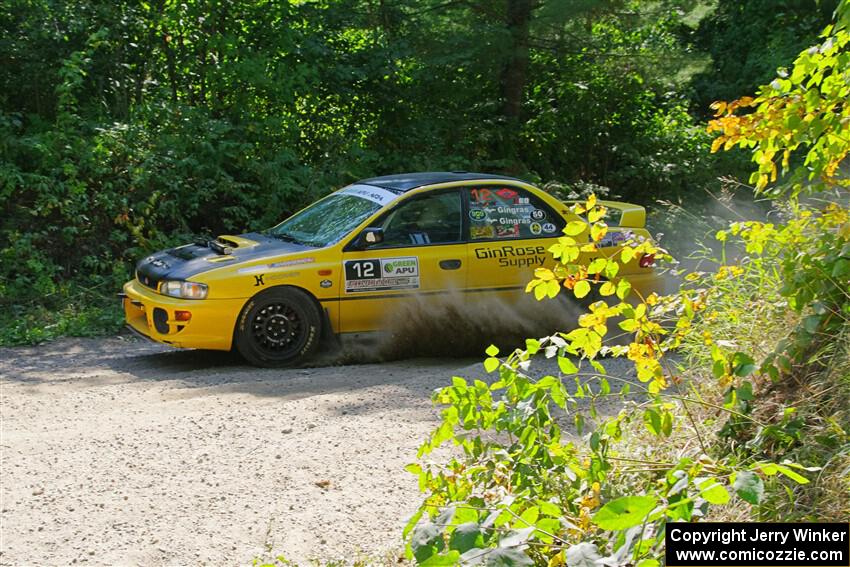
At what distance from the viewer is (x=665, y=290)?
10.8 meters

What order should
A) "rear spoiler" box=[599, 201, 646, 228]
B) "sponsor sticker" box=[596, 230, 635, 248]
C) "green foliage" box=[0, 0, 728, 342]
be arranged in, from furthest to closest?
"green foliage" box=[0, 0, 728, 342] < "rear spoiler" box=[599, 201, 646, 228] < "sponsor sticker" box=[596, 230, 635, 248]

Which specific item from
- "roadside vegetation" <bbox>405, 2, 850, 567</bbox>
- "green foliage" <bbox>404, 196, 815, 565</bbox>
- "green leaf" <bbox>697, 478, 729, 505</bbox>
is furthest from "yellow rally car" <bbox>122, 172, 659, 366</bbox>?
"green leaf" <bbox>697, 478, 729, 505</bbox>

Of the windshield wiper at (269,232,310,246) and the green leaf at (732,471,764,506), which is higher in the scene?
the windshield wiper at (269,232,310,246)

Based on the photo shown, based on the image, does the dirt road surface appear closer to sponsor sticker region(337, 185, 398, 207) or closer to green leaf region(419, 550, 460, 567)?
sponsor sticker region(337, 185, 398, 207)

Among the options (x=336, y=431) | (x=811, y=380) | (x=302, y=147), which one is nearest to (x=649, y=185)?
(x=302, y=147)

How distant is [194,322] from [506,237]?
9.49ft

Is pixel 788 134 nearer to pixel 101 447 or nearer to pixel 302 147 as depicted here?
pixel 101 447

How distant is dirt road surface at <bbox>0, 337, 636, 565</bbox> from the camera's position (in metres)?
5.12

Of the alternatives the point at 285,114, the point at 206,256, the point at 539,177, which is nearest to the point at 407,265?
the point at 206,256

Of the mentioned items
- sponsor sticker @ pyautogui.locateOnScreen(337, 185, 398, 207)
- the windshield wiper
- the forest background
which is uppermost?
the forest background

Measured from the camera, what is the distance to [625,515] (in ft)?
10.3

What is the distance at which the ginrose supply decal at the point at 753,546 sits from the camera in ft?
10.9

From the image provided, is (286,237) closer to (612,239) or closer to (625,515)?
(612,239)

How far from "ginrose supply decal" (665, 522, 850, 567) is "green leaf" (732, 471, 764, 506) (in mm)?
188
